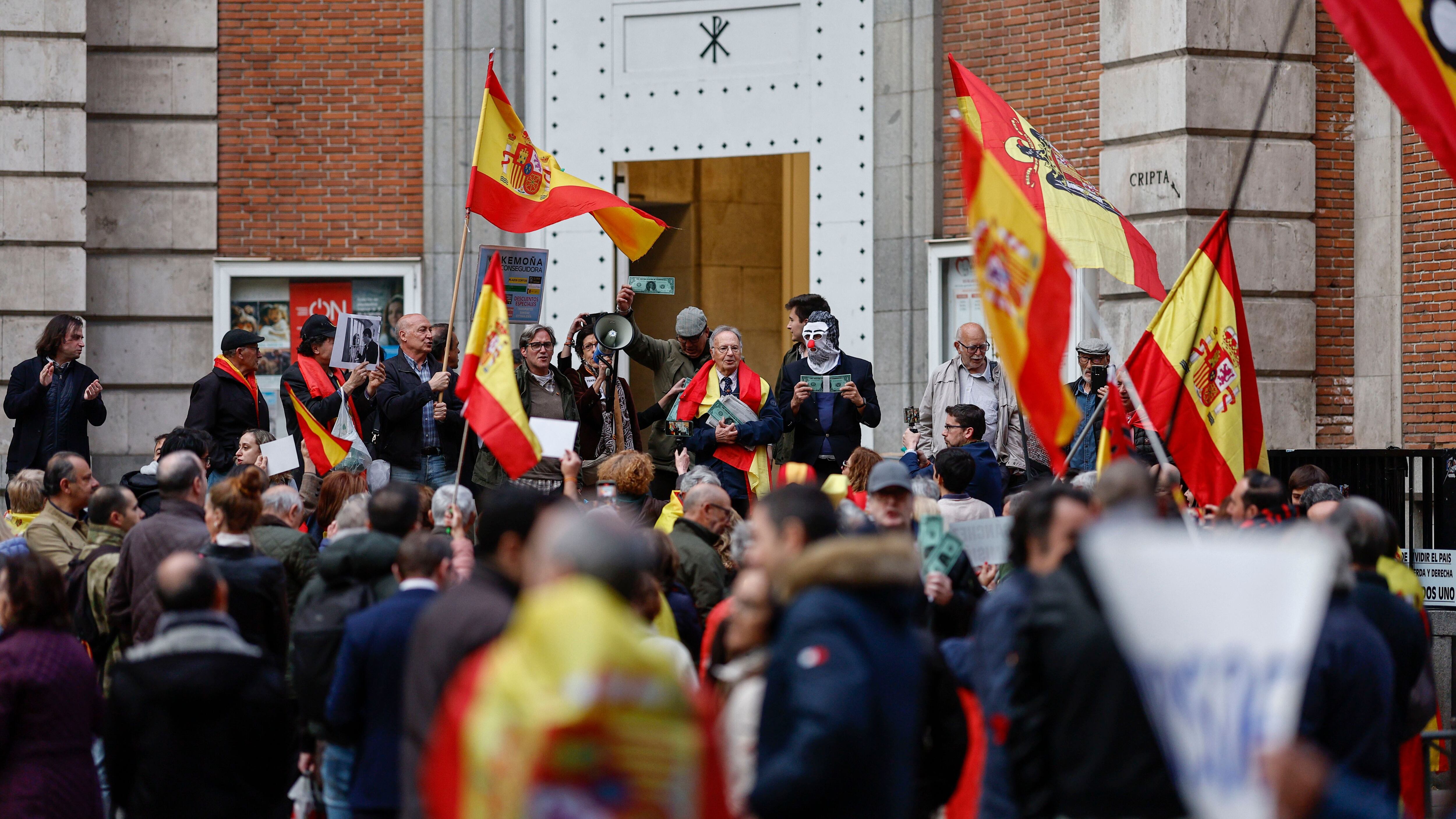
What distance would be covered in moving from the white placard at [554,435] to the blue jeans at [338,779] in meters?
2.12

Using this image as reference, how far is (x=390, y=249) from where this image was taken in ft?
51.1

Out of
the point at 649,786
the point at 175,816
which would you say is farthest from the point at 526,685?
the point at 175,816

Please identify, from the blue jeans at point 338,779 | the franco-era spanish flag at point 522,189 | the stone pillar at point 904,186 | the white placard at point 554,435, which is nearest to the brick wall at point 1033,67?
the stone pillar at point 904,186

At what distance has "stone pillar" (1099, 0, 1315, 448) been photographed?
1341cm

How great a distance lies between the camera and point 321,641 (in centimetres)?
597

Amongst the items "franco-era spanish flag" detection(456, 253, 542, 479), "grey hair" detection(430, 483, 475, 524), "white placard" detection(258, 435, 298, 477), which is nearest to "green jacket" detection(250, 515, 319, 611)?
"grey hair" detection(430, 483, 475, 524)

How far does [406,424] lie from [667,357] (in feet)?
6.38

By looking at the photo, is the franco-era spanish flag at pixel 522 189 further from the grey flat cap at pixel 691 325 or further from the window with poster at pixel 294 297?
the window with poster at pixel 294 297

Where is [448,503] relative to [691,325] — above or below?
below

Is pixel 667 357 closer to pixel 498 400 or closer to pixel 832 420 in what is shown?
pixel 832 420

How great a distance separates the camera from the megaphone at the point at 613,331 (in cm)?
1191

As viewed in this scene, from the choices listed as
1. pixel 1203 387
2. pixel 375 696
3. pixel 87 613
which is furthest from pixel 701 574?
pixel 1203 387

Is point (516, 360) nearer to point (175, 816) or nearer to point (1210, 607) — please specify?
point (175, 816)

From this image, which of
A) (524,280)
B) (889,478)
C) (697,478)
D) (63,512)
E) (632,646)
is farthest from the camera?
(524,280)
